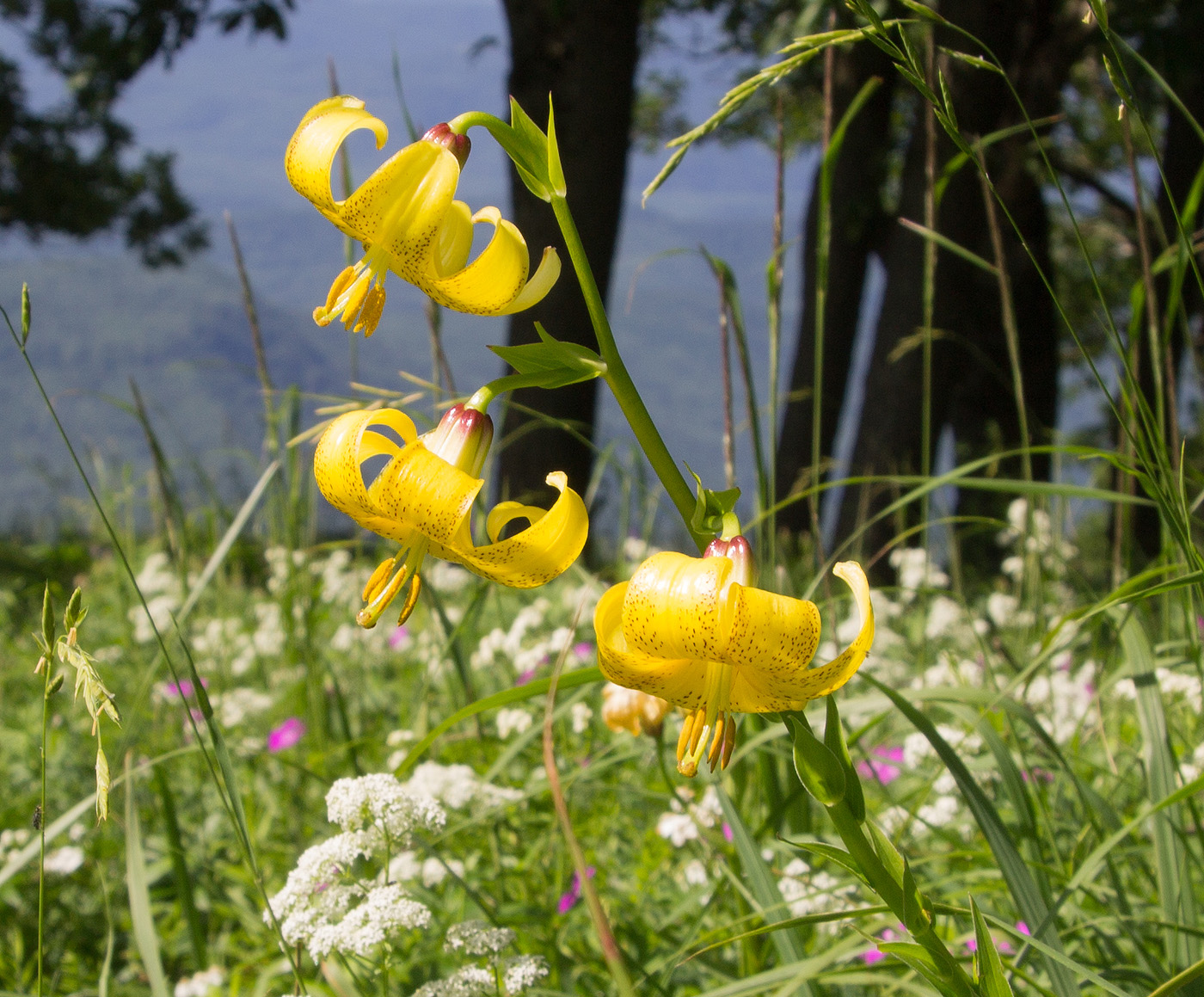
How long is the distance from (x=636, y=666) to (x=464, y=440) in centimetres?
20

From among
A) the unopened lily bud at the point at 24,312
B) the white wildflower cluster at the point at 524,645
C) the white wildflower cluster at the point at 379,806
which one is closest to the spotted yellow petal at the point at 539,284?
the unopened lily bud at the point at 24,312

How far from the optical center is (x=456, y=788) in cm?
133

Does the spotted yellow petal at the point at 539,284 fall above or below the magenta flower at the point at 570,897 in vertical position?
above

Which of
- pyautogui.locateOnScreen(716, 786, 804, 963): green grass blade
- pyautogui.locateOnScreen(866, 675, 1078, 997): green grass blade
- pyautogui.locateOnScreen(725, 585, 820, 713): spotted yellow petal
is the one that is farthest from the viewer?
pyautogui.locateOnScreen(716, 786, 804, 963): green grass blade

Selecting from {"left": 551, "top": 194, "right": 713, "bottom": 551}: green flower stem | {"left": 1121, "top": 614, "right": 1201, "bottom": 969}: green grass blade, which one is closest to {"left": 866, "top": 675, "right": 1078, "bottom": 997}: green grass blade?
{"left": 1121, "top": 614, "right": 1201, "bottom": 969}: green grass blade

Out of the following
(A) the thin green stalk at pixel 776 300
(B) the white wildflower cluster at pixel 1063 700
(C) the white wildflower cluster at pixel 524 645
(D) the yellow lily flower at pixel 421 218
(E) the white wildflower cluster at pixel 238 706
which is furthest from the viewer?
(E) the white wildflower cluster at pixel 238 706

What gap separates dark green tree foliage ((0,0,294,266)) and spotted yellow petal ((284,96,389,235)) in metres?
6.89

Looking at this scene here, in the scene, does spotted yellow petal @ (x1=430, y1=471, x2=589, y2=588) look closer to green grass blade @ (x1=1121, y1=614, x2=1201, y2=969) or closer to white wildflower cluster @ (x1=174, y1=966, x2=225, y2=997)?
green grass blade @ (x1=1121, y1=614, x2=1201, y2=969)

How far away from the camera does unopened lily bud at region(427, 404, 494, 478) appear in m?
0.70

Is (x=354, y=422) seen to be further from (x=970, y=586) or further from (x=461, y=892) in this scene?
(x=970, y=586)

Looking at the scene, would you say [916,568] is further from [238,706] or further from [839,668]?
[839,668]

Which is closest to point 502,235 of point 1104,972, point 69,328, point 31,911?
point 1104,972

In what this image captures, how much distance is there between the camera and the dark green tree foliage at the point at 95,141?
6.70 m

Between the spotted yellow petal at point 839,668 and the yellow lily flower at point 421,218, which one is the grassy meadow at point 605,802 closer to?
the spotted yellow petal at point 839,668
